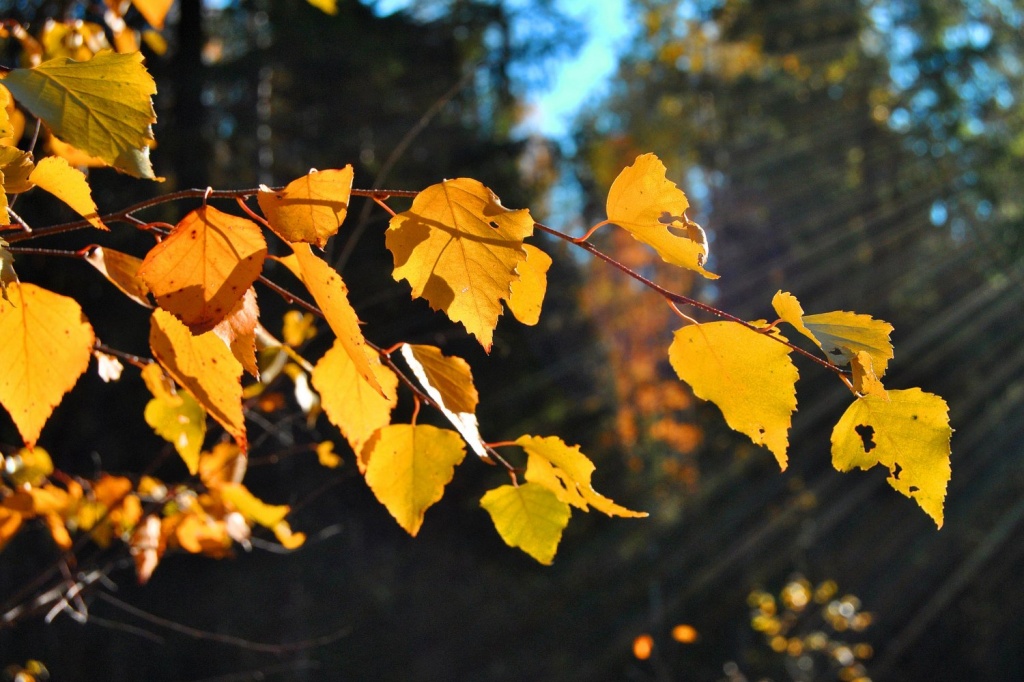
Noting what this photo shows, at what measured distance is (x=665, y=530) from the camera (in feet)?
24.4

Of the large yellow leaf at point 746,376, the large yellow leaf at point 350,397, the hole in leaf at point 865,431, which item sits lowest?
the hole in leaf at point 865,431

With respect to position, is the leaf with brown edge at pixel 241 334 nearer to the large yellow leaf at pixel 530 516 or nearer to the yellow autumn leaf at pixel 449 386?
the yellow autumn leaf at pixel 449 386

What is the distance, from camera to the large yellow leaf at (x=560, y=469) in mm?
500

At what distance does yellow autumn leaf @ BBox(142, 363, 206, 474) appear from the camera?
27.7 inches

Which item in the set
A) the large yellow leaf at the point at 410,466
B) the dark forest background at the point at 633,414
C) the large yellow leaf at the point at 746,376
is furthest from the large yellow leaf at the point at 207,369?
the dark forest background at the point at 633,414

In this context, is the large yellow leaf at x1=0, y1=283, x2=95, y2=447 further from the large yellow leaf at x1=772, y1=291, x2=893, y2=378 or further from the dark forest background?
the dark forest background

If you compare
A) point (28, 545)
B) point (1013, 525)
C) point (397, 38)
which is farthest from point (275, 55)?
point (1013, 525)

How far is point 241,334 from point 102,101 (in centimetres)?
12

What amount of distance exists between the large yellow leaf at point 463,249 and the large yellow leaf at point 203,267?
72 millimetres

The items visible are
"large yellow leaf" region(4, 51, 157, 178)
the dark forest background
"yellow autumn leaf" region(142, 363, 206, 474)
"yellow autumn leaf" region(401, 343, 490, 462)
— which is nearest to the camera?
"large yellow leaf" region(4, 51, 157, 178)

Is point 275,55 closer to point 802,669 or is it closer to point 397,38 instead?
point 397,38

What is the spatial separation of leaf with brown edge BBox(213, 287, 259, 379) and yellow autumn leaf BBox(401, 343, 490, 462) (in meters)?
0.09

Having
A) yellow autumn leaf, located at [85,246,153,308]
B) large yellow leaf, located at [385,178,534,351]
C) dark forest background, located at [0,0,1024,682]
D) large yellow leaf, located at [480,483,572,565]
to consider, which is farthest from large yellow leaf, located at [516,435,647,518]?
dark forest background, located at [0,0,1024,682]

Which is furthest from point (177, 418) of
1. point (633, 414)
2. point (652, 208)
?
point (633, 414)
